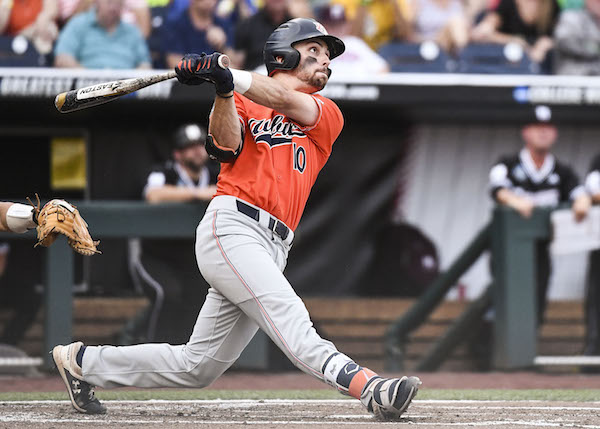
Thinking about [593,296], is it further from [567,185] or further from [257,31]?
[257,31]

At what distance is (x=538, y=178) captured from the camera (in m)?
7.07

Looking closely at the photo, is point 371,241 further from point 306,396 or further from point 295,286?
point 306,396

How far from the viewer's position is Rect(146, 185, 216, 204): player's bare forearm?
21.5ft

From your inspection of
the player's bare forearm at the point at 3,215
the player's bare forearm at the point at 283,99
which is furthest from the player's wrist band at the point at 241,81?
the player's bare forearm at the point at 3,215

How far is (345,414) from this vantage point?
396cm

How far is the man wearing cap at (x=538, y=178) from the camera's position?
22.5ft

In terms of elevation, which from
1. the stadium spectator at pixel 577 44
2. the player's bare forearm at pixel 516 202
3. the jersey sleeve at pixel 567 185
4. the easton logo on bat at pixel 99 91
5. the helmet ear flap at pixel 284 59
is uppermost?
the stadium spectator at pixel 577 44

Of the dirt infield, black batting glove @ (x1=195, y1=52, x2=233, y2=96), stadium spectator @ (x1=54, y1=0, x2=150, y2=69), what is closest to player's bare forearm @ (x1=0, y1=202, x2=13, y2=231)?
black batting glove @ (x1=195, y1=52, x2=233, y2=96)

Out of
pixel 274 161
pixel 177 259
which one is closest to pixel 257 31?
pixel 177 259

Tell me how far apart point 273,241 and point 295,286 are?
3.97 meters

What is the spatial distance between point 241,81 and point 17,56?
4016 millimetres

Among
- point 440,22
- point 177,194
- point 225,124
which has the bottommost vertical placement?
point 177,194

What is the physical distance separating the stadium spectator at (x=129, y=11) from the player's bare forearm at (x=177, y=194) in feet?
5.30

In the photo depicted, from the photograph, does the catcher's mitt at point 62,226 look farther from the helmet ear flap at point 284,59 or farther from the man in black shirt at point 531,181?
the man in black shirt at point 531,181
